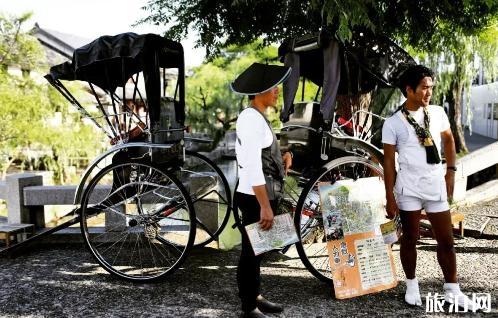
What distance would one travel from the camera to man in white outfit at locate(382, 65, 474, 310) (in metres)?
3.61

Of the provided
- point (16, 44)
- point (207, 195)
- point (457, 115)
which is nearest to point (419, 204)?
point (207, 195)

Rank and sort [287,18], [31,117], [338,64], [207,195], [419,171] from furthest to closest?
[31,117] < [287,18] < [207,195] < [338,64] < [419,171]

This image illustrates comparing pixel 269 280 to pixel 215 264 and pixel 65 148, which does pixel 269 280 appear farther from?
pixel 65 148

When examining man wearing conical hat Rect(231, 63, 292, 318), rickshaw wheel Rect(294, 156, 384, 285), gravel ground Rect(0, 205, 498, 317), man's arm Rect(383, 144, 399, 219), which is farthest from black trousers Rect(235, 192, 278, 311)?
man's arm Rect(383, 144, 399, 219)

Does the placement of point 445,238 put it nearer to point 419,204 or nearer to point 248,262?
point 419,204

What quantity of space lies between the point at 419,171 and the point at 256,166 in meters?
1.35

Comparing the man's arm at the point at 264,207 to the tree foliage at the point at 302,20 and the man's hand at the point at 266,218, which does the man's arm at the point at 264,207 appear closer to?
the man's hand at the point at 266,218

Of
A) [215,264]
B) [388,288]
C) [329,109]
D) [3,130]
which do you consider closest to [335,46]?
[329,109]

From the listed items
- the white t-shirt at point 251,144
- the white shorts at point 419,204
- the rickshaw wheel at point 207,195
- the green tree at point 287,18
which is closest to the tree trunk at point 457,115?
the green tree at point 287,18

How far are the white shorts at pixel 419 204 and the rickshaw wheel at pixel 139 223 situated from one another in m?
1.85

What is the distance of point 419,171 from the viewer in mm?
3625

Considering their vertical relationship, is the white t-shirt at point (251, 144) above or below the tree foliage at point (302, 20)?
below

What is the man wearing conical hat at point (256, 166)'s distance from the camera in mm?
3289

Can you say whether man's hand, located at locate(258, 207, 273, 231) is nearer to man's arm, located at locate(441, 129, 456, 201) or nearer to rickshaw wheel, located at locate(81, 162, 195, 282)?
rickshaw wheel, located at locate(81, 162, 195, 282)
